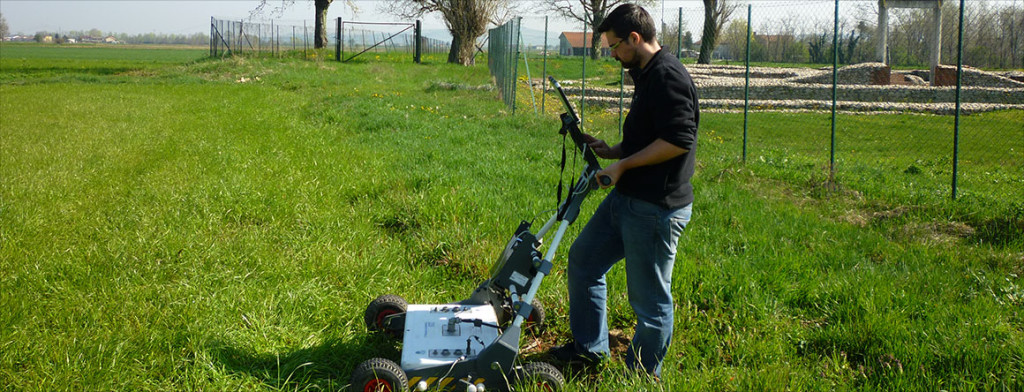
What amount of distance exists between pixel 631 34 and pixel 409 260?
2.71m

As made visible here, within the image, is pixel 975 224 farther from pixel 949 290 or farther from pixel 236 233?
pixel 236 233

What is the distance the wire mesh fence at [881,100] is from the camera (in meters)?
9.33

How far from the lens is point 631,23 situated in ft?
10.2

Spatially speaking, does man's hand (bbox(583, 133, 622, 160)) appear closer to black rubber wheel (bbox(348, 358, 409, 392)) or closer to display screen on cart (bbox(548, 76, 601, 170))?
display screen on cart (bbox(548, 76, 601, 170))

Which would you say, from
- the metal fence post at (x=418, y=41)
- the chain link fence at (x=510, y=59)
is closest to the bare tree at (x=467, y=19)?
the metal fence post at (x=418, y=41)

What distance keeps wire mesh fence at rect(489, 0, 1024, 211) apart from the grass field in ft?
0.85

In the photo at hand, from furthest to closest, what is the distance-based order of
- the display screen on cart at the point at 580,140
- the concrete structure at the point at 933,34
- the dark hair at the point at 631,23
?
the concrete structure at the point at 933,34 < the display screen on cart at the point at 580,140 < the dark hair at the point at 631,23

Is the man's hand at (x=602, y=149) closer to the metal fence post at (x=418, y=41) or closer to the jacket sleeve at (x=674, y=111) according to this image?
the jacket sleeve at (x=674, y=111)

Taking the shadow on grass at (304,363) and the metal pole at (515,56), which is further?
the metal pole at (515,56)

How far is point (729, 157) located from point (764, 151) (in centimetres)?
137

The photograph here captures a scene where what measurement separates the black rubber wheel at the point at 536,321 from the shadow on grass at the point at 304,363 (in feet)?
2.47

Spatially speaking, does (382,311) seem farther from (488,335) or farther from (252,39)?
(252,39)

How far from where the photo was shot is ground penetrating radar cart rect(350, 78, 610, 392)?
10.6 feet

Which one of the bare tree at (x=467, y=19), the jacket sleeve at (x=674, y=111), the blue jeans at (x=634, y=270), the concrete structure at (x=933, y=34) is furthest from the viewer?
the bare tree at (x=467, y=19)
